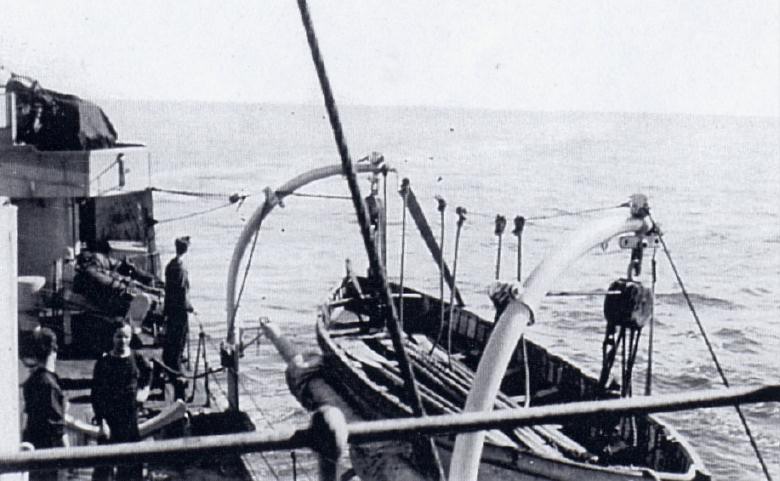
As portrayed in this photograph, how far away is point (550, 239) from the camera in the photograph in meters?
49.5

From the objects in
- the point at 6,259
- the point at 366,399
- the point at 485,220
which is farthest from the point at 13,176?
the point at 485,220

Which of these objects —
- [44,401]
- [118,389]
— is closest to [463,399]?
Answer: [118,389]

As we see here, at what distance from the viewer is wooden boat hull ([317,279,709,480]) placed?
10766mm

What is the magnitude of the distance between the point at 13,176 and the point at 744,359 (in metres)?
20.6

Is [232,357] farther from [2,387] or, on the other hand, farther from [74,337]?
[2,387]

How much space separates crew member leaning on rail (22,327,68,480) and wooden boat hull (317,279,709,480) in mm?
4067

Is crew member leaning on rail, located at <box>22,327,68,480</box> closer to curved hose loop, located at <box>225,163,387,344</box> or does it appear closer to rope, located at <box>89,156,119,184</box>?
curved hose loop, located at <box>225,163,387,344</box>

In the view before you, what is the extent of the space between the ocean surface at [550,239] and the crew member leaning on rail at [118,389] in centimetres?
410

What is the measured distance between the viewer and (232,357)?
1519 centimetres

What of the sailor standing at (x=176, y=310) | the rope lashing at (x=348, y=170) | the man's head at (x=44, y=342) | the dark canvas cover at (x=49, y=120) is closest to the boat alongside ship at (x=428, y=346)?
the dark canvas cover at (x=49, y=120)

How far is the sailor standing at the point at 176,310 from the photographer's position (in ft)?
Result: 40.0

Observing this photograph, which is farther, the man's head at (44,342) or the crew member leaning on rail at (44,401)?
the crew member leaning on rail at (44,401)

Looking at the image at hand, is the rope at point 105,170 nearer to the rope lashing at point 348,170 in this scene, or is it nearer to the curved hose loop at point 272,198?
the curved hose loop at point 272,198

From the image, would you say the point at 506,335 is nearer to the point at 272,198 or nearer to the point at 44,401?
the point at 44,401
